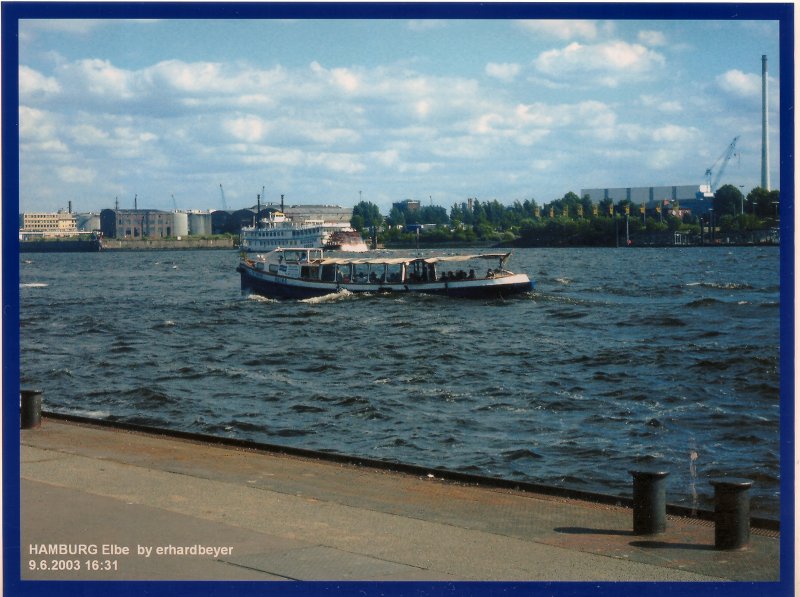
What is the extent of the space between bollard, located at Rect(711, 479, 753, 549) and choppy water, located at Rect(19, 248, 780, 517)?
7.42ft

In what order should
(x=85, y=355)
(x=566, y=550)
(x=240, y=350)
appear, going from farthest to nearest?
(x=240, y=350) < (x=85, y=355) < (x=566, y=550)

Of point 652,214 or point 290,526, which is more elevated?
point 652,214

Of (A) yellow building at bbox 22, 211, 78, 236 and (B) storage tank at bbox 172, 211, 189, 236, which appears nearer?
(A) yellow building at bbox 22, 211, 78, 236

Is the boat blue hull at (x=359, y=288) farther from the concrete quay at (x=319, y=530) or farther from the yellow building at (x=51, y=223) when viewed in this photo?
the concrete quay at (x=319, y=530)

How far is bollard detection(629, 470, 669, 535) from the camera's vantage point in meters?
9.27

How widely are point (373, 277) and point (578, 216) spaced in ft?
132

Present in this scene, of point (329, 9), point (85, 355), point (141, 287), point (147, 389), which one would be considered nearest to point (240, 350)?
point (85, 355)

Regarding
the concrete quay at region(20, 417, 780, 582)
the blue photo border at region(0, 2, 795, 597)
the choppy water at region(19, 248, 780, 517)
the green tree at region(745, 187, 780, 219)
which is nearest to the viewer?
the blue photo border at region(0, 2, 795, 597)

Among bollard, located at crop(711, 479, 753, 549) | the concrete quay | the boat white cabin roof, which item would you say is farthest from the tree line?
the boat white cabin roof

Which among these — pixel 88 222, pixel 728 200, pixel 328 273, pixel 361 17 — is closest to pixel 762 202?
pixel 728 200

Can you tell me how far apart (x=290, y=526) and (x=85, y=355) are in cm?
2050

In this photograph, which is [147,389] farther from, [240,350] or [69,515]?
[69,515]

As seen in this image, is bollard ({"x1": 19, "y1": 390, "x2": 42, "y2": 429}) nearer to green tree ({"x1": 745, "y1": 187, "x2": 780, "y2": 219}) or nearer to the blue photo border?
the blue photo border

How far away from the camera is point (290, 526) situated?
9227mm
